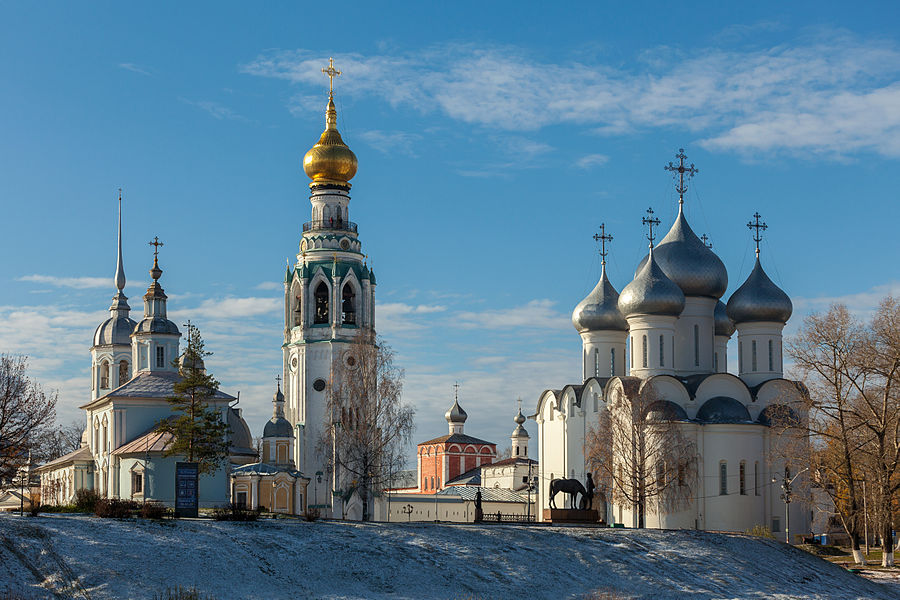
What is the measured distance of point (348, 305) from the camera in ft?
203

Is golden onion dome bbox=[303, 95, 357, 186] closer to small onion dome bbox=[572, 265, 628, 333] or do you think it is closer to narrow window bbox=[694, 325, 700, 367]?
small onion dome bbox=[572, 265, 628, 333]

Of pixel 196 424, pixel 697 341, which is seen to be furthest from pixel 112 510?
pixel 697 341

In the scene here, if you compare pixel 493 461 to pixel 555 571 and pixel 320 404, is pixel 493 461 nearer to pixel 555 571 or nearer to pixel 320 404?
pixel 320 404

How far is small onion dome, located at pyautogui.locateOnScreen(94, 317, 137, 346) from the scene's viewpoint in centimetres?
7512

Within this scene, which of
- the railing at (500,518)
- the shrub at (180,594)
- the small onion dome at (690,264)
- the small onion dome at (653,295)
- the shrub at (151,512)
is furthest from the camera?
the small onion dome at (690,264)

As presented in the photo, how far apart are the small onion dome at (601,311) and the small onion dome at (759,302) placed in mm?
5402

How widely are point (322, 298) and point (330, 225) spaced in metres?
3.78

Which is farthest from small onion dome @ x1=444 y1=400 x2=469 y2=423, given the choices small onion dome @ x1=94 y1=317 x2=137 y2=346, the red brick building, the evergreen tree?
the evergreen tree

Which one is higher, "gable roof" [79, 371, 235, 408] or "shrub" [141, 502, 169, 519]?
"gable roof" [79, 371, 235, 408]

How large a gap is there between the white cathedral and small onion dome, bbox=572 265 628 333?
0.04m

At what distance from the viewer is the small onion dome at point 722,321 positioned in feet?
180

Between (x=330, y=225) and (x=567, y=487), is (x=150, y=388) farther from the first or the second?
(x=567, y=487)

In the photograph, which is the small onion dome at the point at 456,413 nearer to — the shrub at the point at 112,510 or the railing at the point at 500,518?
the railing at the point at 500,518

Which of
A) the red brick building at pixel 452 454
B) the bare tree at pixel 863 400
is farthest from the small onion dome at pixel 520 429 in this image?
the bare tree at pixel 863 400
